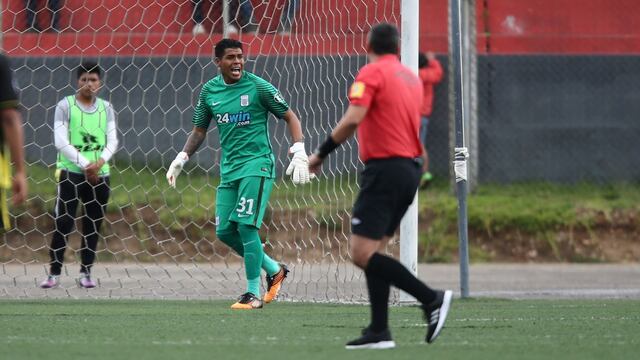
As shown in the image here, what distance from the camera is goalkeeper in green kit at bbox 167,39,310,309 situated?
10445 millimetres

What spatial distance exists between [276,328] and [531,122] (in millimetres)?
9697

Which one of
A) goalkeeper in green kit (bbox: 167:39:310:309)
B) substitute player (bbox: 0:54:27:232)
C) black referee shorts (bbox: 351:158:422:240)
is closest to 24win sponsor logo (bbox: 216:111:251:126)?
goalkeeper in green kit (bbox: 167:39:310:309)

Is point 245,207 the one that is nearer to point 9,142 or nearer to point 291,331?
point 291,331

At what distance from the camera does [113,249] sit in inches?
620

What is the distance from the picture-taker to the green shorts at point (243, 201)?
10.4 meters

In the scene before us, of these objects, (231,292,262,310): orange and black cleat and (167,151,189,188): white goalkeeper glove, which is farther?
(167,151,189,188): white goalkeeper glove

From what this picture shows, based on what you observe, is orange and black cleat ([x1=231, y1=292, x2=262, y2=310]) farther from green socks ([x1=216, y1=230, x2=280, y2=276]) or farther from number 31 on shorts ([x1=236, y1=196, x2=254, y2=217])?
number 31 on shorts ([x1=236, y1=196, x2=254, y2=217])

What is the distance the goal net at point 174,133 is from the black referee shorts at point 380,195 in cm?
462

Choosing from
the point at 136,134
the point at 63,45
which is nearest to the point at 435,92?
the point at 136,134

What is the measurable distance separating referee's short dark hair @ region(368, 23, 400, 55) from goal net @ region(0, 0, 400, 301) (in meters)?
4.70

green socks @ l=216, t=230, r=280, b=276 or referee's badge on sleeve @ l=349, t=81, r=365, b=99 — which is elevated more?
referee's badge on sleeve @ l=349, t=81, r=365, b=99

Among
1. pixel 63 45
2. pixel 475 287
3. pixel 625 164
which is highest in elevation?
pixel 63 45

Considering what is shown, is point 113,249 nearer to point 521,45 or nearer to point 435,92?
point 435,92

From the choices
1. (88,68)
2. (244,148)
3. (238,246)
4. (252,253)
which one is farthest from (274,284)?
(88,68)
